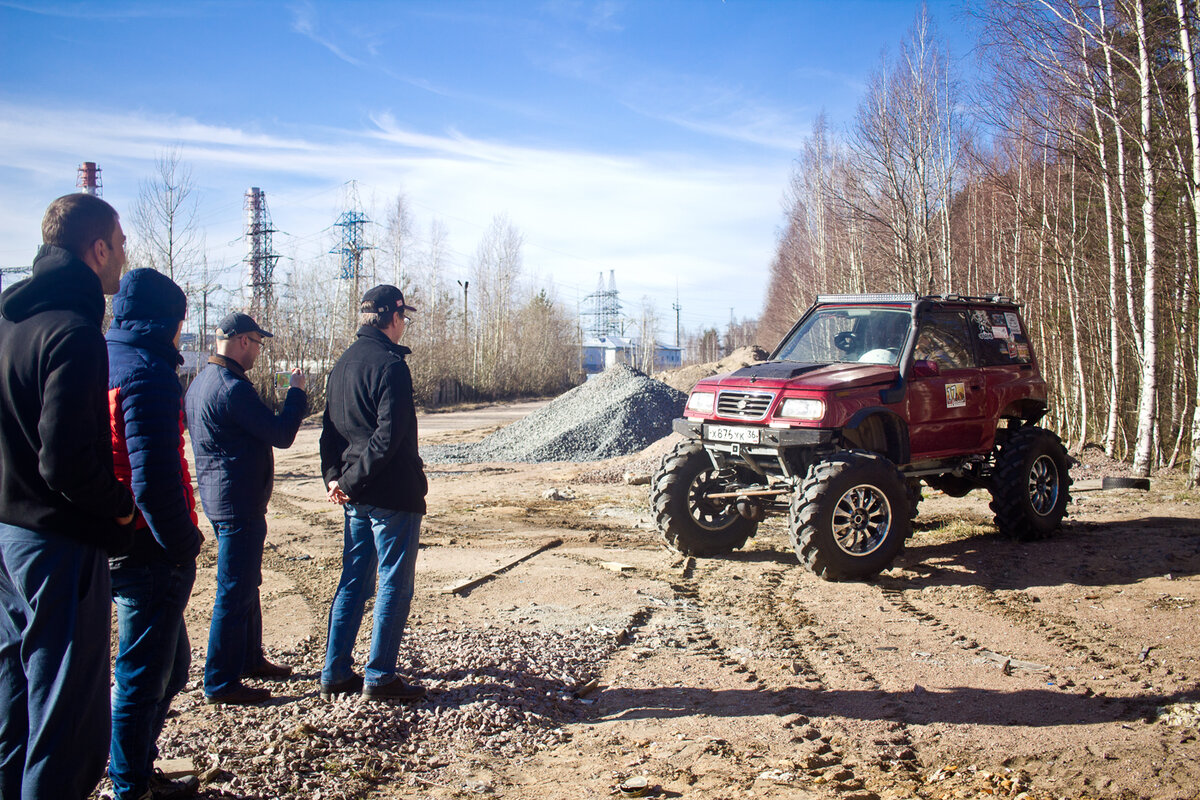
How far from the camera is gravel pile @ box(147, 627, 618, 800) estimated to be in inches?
145

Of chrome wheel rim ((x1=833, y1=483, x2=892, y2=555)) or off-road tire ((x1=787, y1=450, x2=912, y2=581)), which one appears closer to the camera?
off-road tire ((x1=787, y1=450, x2=912, y2=581))

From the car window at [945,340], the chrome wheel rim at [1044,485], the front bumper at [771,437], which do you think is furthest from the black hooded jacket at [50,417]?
the chrome wheel rim at [1044,485]

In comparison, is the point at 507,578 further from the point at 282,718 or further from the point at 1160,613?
the point at 1160,613

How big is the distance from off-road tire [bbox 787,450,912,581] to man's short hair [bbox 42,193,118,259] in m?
5.13

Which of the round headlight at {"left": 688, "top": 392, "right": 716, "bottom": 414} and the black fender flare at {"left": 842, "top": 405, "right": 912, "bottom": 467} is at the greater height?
the round headlight at {"left": 688, "top": 392, "right": 716, "bottom": 414}

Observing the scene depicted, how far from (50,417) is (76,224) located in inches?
29.2

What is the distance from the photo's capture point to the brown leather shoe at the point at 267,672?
4.78 metres

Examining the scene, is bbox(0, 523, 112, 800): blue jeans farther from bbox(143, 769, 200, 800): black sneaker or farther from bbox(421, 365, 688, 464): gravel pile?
bbox(421, 365, 688, 464): gravel pile

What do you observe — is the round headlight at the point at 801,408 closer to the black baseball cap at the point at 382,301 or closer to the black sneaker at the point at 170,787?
the black baseball cap at the point at 382,301

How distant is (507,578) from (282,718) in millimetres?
3312

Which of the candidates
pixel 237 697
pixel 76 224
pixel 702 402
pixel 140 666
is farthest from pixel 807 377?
pixel 76 224

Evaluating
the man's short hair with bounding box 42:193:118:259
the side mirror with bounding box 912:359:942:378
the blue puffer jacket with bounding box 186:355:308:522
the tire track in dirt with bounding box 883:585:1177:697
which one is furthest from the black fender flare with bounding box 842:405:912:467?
the man's short hair with bounding box 42:193:118:259

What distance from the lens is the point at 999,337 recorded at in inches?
334

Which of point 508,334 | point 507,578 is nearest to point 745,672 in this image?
point 507,578
